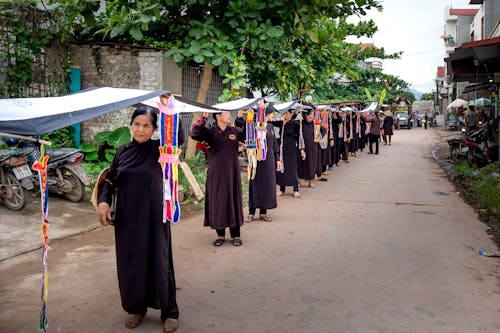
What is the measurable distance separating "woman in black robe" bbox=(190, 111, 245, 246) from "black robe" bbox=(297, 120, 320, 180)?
4.66m

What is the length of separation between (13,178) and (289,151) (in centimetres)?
496

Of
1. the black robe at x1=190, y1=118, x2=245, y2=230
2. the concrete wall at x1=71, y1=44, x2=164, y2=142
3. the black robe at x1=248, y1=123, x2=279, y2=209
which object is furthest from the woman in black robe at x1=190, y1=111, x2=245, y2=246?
the concrete wall at x1=71, y1=44, x2=164, y2=142

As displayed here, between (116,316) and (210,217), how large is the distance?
2271 mm

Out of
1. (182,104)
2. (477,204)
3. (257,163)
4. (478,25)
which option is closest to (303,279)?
(182,104)

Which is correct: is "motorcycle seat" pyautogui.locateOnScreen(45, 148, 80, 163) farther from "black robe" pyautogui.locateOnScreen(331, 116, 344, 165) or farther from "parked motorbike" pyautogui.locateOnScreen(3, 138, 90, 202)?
"black robe" pyautogui.locateOnScreen(331, 116, 344, 165)

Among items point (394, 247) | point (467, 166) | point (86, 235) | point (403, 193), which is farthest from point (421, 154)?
point (86, 235)

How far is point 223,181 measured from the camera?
5.99 m

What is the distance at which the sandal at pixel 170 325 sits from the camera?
12.0 ft

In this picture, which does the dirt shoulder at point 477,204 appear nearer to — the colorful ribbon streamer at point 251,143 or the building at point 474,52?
the building at point 474,52

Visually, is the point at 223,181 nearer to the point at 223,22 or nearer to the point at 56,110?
the point at 56,110

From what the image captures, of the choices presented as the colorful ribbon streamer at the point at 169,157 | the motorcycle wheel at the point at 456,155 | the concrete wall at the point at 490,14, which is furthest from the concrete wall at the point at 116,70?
the concrete wall at the point at 490,14

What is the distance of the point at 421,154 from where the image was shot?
19906mm

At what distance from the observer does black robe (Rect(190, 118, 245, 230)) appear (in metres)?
5.96

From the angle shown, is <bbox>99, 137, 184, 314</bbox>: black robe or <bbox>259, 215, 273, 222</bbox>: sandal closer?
<bbox>99, 137, 184, 314</bbox>: black robe
